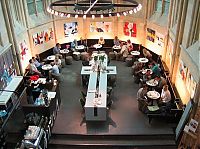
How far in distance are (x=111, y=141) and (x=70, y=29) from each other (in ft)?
29.2

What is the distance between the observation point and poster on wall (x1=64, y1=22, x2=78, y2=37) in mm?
15133

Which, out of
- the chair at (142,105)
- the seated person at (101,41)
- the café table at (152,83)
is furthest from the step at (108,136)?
the seated person at (101,41)

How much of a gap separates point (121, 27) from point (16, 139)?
9736 mm

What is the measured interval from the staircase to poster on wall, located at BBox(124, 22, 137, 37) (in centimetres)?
790

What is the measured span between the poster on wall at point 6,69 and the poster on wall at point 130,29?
7.25m

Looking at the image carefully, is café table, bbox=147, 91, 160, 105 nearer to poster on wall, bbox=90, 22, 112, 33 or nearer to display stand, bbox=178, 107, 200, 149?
display stand, bbox=178, 107, 200, 149

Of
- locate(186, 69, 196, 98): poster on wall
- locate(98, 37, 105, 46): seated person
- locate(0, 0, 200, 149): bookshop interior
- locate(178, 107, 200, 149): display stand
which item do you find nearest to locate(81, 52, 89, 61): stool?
locate(0, 0, 200, 149): bookshop interior

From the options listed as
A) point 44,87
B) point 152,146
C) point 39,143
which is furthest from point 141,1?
point 39,143

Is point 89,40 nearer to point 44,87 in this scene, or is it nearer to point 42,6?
point 42,6

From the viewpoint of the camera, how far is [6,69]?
33.7 ft

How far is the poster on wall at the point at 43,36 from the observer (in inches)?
534

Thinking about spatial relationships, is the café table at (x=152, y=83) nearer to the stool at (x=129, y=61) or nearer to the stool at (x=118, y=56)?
the stool at (x=129, y=61)

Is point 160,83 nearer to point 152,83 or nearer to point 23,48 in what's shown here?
point 152,83

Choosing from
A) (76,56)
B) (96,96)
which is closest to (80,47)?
(76,56)
